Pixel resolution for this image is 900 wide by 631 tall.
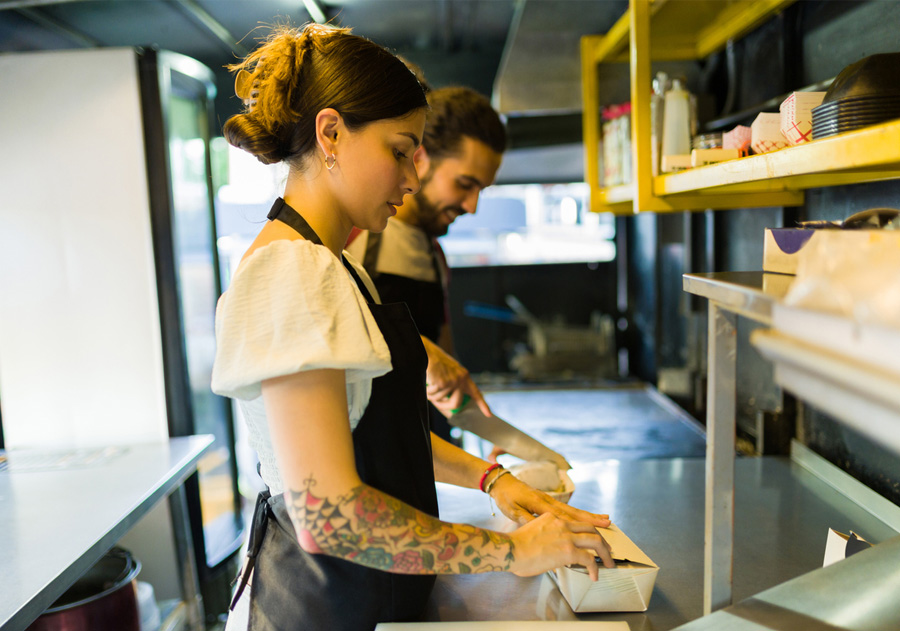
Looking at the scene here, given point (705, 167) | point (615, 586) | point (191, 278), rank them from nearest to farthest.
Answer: point (615, 586)
point (705, 167)
point (191, 278)

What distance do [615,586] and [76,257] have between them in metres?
2.27

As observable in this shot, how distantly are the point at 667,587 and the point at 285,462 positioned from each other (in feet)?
2.37

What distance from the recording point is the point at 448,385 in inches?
59.6

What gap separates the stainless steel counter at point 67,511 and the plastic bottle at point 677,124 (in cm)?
162

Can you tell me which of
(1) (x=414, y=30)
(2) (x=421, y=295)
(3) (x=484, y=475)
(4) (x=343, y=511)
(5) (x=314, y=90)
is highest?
(1) (x=414, y=30)

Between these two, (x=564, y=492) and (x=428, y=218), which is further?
(x=428, y=218)

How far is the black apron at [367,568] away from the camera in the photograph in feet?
3.01

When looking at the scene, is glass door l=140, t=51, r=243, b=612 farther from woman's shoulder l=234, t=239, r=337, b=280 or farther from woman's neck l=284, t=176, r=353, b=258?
woman's shoulder l=234, t=239, r=337, b=280

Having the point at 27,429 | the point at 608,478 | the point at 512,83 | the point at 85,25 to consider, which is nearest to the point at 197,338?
the point at 27,429

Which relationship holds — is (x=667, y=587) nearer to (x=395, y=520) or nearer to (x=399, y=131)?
(x=395, y=520)

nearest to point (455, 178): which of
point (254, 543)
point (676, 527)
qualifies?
point (676, 527)

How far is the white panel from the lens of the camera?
2.40 meters

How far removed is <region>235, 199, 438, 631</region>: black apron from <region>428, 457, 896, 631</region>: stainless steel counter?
0.14 meters

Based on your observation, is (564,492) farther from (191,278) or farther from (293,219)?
(191,278)
